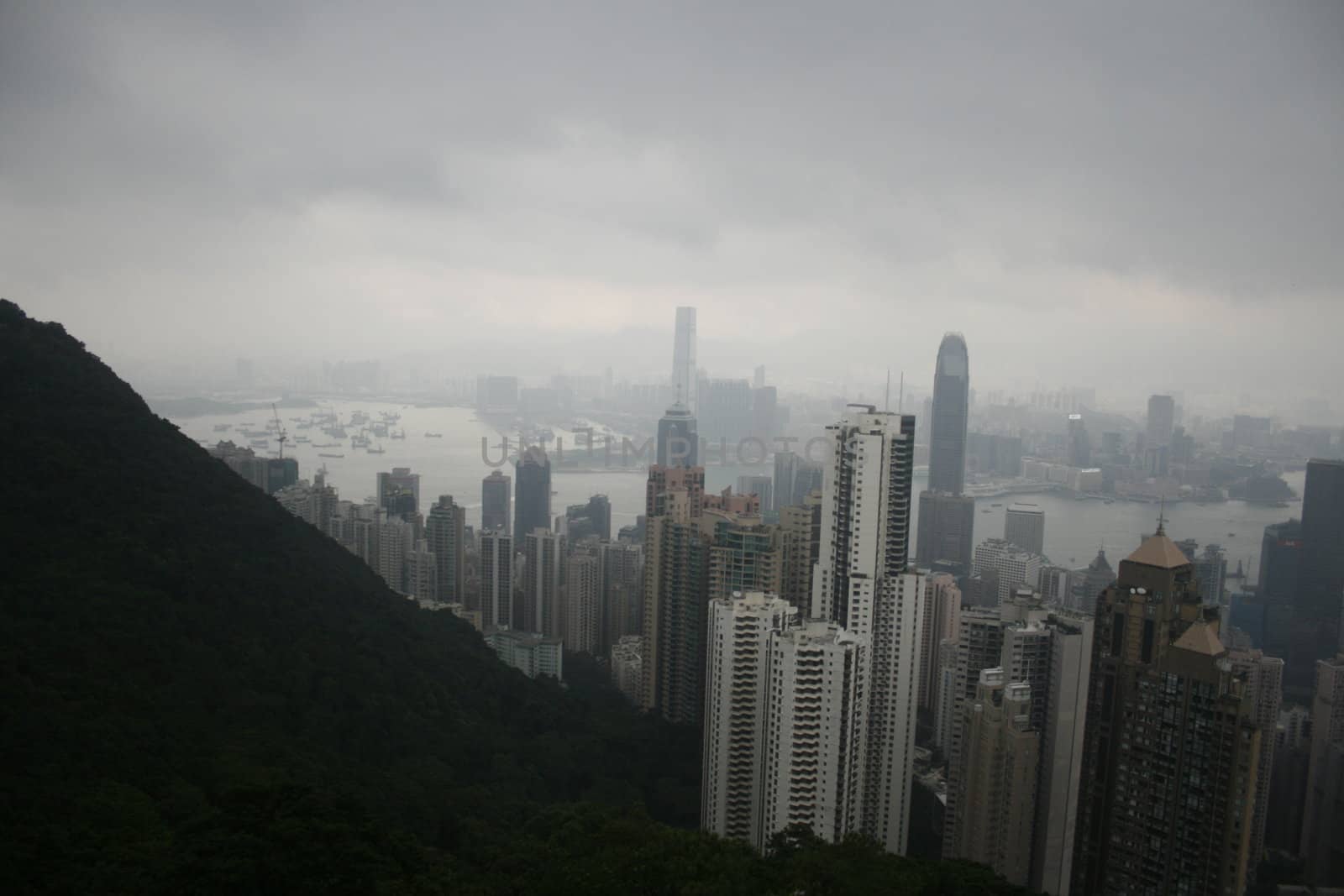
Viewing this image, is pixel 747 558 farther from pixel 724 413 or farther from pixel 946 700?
pixel 724 413

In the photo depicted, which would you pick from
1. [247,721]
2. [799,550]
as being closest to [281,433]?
[247,721]

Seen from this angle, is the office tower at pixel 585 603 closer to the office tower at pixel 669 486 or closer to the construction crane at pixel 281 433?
the office tower at pixel 669 486

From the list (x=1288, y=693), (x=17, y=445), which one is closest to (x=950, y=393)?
(x=1288, y=693)


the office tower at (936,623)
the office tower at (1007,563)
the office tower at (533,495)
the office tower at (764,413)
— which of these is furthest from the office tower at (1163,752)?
the office tower at (533,495)

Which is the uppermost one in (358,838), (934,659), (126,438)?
(126,438)

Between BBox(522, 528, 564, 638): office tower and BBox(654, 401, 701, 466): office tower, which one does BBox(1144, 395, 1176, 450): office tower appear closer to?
BBox(654, 401, 701, 466): office tower

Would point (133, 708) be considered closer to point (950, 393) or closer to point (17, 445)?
point (17, 445)

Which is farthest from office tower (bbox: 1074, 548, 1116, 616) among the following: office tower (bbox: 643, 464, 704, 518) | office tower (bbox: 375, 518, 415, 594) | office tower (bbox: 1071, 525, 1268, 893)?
office tower (bbox: 375, 518, 415, 594)
